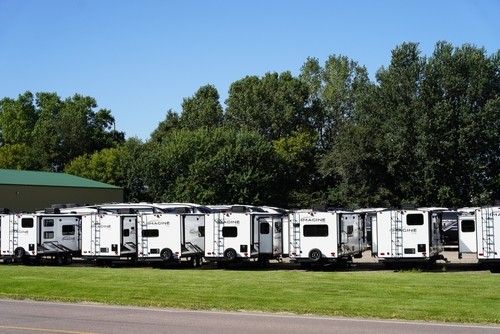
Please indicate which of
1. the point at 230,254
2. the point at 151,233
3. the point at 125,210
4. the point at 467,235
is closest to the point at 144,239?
the point at 151,233

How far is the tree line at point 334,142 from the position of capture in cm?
6575

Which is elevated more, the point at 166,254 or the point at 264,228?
the point at 264,228

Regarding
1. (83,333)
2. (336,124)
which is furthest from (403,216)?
(336,124)

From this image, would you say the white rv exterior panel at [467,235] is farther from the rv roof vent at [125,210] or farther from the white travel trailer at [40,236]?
the white travel trailer at [40,236]

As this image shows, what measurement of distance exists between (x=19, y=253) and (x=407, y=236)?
21.4 metres

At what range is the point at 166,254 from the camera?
3797cm

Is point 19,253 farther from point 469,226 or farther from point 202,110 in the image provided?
point 202,110

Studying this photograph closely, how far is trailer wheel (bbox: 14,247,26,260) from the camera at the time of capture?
41.4 m

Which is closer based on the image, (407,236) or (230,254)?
(407,236)

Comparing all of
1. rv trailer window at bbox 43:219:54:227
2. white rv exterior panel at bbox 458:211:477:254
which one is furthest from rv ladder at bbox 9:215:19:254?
white rv exterior panel at bbox 458:211:477:254

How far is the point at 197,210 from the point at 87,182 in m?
38.5

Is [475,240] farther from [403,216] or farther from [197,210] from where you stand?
[197,210]

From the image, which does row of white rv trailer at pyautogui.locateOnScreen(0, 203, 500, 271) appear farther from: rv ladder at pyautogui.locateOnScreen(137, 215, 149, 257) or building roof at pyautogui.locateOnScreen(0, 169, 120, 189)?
building roof at pyautogui.locateOnScreen(0, 169, 120, 189)

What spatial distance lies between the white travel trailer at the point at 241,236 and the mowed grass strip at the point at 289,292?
368 centimetres
